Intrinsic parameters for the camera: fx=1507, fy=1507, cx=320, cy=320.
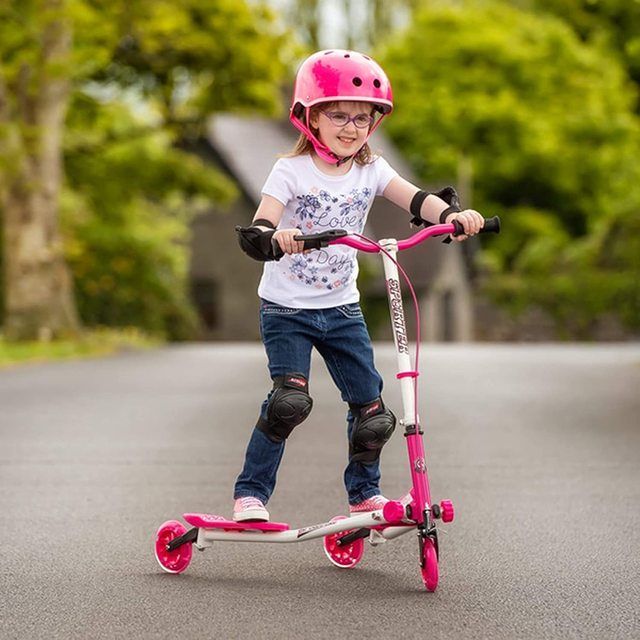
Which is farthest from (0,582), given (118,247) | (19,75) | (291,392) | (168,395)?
(118,247)

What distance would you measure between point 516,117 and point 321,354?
4656 cm

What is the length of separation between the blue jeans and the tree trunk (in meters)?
19.0

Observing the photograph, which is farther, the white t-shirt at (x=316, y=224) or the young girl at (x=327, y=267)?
the white t-shirt at (x=316, y=224)

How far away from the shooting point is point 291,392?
522cm

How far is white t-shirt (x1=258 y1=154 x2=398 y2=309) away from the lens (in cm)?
524

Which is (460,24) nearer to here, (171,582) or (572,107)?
(572,107)

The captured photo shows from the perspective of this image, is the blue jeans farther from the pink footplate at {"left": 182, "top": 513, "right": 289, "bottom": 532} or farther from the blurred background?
the blurred background

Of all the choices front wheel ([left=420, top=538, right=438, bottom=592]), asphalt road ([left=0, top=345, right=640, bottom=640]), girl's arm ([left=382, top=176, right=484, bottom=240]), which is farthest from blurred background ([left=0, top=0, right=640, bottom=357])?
front wheel ([left=420, top=538, right=438, bottom=592])

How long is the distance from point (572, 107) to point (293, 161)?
48437 millimetres

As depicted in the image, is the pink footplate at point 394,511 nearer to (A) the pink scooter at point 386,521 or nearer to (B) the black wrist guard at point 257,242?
(A) the pink scooter at point 386,521

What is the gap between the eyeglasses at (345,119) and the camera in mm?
5168

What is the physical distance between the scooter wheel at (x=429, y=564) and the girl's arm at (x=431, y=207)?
1.02 metres

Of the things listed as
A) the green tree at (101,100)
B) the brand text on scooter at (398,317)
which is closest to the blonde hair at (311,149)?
the brand text on scooter at (398,317)

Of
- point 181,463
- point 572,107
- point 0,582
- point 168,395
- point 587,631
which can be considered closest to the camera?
point 587,631
